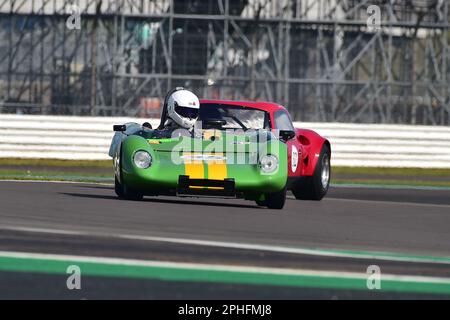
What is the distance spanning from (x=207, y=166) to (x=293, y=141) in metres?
1.63

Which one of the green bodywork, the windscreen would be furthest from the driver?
the green bodywork

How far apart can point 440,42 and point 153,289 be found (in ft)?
106

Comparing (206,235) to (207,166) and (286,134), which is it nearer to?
(207,166)

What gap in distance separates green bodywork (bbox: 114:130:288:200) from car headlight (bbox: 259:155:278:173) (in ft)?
0.11

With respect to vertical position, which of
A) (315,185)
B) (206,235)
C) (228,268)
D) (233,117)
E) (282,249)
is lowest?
(228,268)

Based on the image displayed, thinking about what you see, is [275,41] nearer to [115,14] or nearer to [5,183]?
[115,14]

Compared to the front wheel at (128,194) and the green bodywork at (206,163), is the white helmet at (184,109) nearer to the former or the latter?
the green bodywork at (206,163)

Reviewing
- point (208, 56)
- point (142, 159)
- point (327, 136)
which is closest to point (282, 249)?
point (142, 159)

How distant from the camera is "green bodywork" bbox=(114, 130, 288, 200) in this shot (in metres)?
11.9

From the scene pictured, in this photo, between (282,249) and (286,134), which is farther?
(286,134)

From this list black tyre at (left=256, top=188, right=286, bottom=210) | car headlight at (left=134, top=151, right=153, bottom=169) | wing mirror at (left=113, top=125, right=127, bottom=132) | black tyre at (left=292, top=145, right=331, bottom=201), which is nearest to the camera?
car headlight at (left=134, top=151, right=153, bottom=169)

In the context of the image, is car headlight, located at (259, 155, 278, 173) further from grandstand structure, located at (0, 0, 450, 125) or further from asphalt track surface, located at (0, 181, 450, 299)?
grandstand structure, located at (0, 0, 450, 125)

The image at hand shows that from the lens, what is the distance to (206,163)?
1190 centimetres

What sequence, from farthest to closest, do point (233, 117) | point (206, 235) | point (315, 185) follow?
point (315, 185) → point (233, 117) → point (206, 235)
